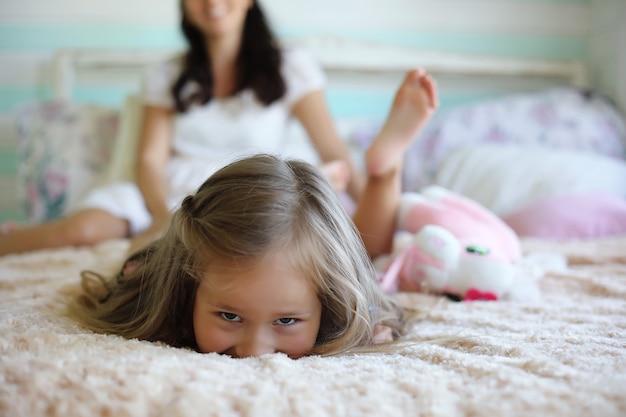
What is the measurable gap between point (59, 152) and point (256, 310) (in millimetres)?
1392

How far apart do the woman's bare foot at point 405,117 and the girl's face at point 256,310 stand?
0.43 meters

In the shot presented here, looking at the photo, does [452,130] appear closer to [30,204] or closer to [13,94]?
[30,204]

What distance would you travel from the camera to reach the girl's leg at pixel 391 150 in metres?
1.05

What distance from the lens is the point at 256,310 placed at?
661 mm

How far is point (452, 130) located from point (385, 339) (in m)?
1.19

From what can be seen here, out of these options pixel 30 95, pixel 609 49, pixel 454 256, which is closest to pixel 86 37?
pixel 30 95

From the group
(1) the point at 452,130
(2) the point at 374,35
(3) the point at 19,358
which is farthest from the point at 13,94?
(3) the point at 19,358

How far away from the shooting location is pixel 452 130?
1849 millimetres

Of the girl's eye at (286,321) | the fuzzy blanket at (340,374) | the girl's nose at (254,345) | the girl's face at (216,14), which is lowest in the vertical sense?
the girl's nose at (254,345)

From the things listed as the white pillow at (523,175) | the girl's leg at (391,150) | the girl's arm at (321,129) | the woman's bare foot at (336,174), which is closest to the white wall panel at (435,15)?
the girl's arm at (321,129)

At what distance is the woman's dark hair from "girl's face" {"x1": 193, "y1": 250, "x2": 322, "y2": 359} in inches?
40.3

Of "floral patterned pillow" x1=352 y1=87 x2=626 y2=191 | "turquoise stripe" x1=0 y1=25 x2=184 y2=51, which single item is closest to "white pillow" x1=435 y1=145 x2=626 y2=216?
"floral patterned pillow" x1=352 y1=87 x2=626 y2=191

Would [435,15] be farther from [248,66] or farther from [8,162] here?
[8,162]

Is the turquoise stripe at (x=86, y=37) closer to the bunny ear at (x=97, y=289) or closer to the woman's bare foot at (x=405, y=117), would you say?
the woman's bare foot at (x=405, y=117)
